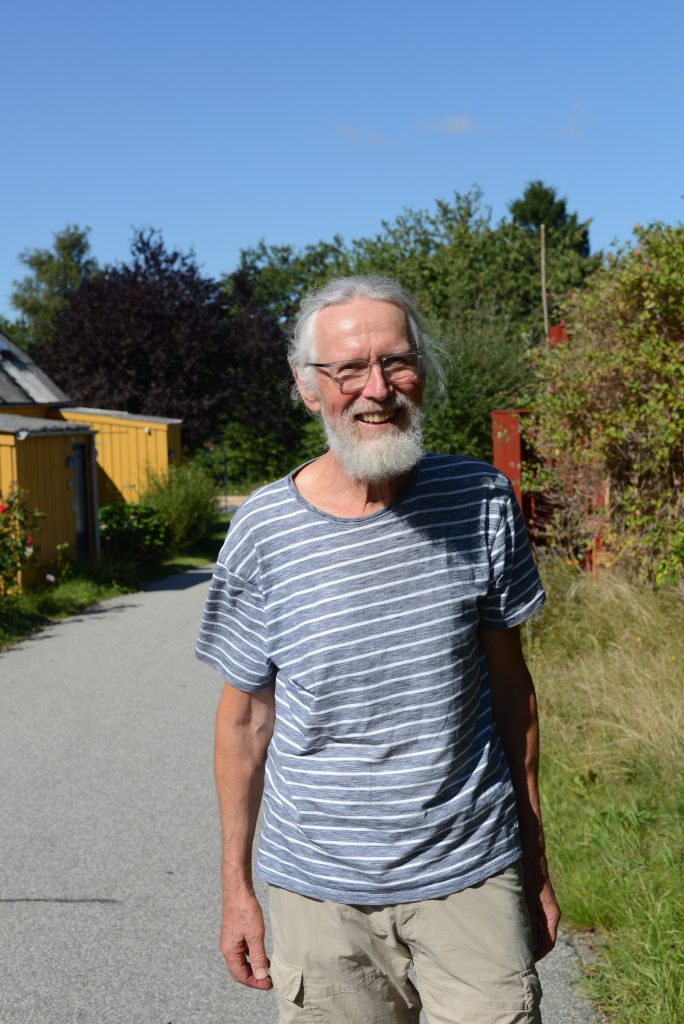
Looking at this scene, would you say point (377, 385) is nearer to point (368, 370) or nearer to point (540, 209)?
point (368, 370)

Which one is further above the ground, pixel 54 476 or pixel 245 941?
pixel 245 941

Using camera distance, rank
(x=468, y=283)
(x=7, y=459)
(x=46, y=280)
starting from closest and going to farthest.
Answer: (x=7, y=459) < (x=468, y=283) < (x=46, y=280)

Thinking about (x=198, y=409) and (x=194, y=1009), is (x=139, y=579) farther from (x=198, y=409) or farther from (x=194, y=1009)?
(x=194, y=1009)

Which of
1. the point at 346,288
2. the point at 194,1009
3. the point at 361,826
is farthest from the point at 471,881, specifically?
the point at 194,1009

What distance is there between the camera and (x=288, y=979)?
241cm

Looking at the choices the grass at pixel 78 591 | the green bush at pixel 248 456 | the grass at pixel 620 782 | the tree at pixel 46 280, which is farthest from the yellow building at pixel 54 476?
the tree at pixel 46 280

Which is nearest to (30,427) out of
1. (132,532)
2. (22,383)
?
(132,532)

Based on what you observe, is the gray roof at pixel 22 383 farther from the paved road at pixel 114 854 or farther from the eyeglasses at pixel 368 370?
the eyeglasses at pixel 368 370

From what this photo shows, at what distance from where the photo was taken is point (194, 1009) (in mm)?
3801

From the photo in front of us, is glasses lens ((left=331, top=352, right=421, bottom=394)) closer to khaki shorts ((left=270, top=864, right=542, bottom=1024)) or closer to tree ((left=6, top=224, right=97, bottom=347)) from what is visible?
Result: khaki shorts ((left=270, top=864, right=542, bottom=1024))

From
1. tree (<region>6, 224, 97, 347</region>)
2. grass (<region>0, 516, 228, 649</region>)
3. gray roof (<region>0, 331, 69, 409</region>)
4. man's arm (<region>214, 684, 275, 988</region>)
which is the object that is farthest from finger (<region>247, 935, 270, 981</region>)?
tree (<region>6, 224, 97, 347</region>)

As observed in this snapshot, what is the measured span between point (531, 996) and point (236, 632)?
952 millimetres

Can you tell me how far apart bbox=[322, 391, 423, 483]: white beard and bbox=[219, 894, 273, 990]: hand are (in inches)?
38.1

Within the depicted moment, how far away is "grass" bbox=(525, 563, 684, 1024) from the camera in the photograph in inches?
144
